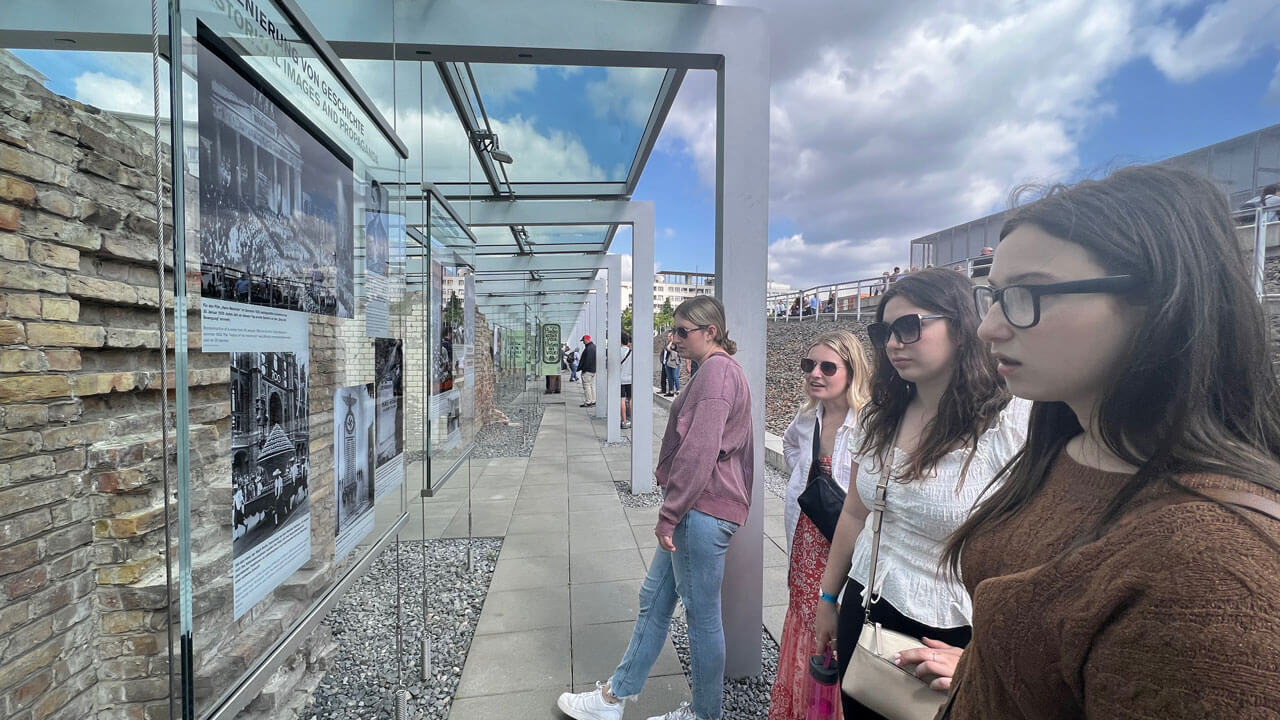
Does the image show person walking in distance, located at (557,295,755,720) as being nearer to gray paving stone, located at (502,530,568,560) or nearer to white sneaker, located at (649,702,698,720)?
white sneaker, located at (649,702,698,720)

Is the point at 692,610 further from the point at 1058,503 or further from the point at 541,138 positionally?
the point at 541,138

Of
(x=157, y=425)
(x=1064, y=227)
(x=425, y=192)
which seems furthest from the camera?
(x=425, y=192)

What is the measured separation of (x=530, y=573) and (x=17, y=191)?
378cm

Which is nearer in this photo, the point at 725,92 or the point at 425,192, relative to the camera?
the point at 725,92

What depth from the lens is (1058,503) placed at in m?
0.86

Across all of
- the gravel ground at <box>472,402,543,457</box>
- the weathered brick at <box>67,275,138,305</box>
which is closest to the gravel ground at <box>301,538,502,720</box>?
the weathered brick at <box>67,275,138,305</box>

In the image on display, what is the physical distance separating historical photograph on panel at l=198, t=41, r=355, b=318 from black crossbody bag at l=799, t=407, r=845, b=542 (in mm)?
2031

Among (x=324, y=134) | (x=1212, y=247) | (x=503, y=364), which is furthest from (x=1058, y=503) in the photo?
(x=503, y=364)

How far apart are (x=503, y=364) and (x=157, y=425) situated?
11889 millimetres

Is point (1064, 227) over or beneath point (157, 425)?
over

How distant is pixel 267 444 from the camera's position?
1.47m

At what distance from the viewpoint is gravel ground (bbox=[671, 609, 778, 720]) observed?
8.95 feet

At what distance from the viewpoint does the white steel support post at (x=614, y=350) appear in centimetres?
986

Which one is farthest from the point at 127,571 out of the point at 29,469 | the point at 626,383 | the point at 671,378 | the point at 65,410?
the point at 671,378
